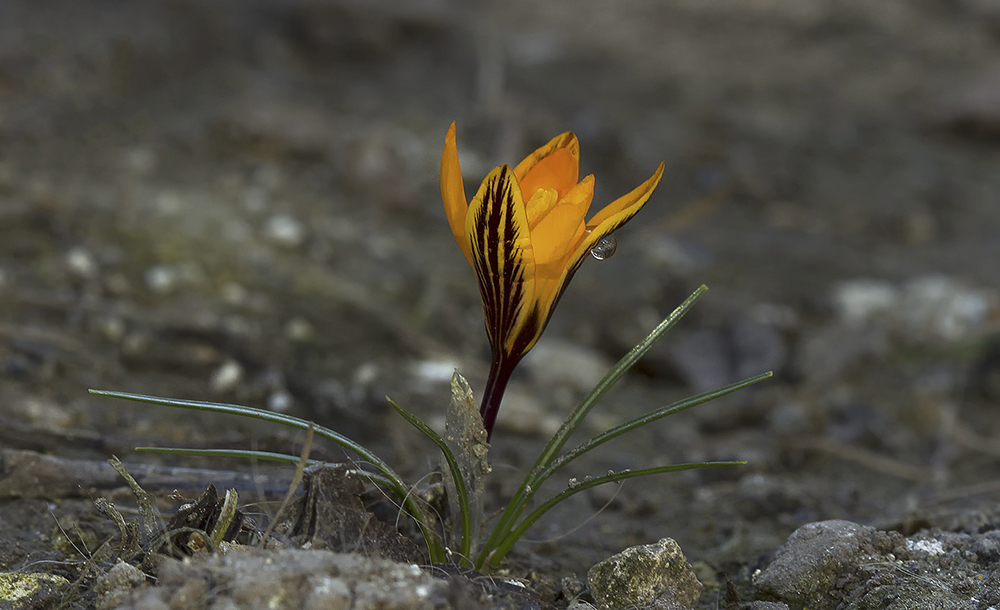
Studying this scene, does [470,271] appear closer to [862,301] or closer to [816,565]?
[862,301]


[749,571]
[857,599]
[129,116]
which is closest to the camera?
[857,599]

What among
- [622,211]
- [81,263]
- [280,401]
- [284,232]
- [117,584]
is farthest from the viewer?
[284,232]

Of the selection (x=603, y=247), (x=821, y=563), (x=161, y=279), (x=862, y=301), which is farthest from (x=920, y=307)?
(x=161, y=279)

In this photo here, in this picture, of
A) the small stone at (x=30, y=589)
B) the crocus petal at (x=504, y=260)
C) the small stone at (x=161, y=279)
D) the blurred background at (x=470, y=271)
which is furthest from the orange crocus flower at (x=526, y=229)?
the small stone at (x=161, y=279)

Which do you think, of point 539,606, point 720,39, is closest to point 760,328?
point 539,606

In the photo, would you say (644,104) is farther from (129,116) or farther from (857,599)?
(857,599)

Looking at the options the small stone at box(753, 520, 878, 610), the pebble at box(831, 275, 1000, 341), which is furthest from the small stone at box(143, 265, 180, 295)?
the pebble at box(831, 275, 1000, 341)

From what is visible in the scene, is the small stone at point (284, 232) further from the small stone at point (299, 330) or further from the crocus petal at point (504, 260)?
the crocus petal at point (504, 260)
